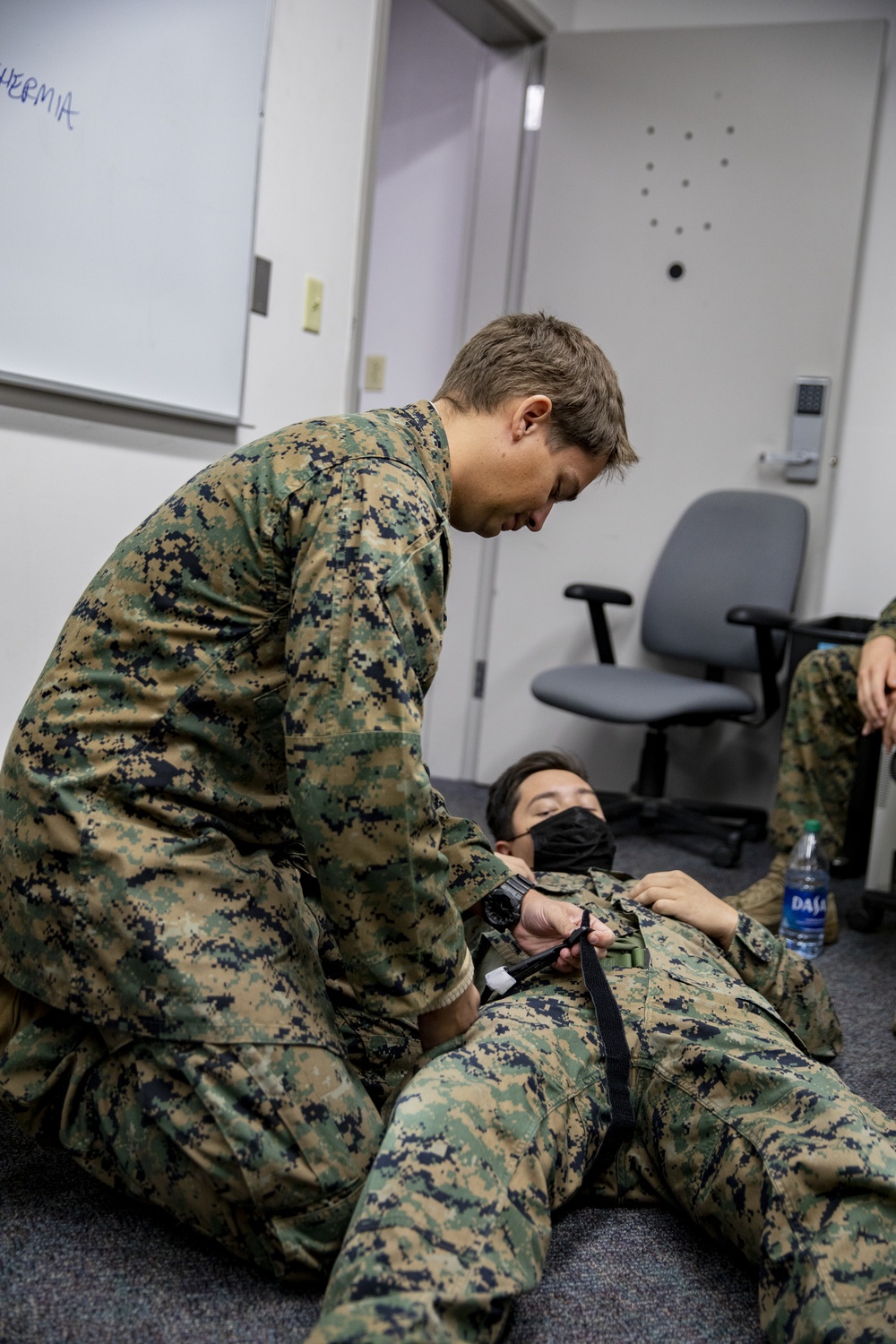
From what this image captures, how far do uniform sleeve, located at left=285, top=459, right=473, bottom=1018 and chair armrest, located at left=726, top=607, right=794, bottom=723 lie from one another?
2.06 metres

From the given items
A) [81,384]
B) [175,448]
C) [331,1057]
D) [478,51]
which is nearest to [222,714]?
[331,1057]

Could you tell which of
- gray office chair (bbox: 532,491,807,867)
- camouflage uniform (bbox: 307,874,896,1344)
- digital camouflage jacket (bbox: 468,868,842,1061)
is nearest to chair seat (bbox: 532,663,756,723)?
gray office chair (bbox: 532,491,807,867)

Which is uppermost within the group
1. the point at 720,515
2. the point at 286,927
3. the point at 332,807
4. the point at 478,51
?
the point at 478,51

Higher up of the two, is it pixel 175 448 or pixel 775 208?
pixel 775 208

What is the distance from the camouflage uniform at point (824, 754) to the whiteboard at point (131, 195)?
4.56ft

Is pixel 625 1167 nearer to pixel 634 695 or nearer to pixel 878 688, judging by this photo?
pixel 878 688

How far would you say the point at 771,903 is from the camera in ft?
8.14

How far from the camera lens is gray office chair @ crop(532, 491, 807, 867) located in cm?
305

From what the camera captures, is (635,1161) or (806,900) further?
(806,900)

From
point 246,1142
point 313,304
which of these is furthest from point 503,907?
point 313,304

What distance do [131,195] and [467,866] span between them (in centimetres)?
142

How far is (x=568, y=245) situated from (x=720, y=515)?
0.98 meters

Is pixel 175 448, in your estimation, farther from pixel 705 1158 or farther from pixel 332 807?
pixel 705 1158

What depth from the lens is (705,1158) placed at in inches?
47.4
